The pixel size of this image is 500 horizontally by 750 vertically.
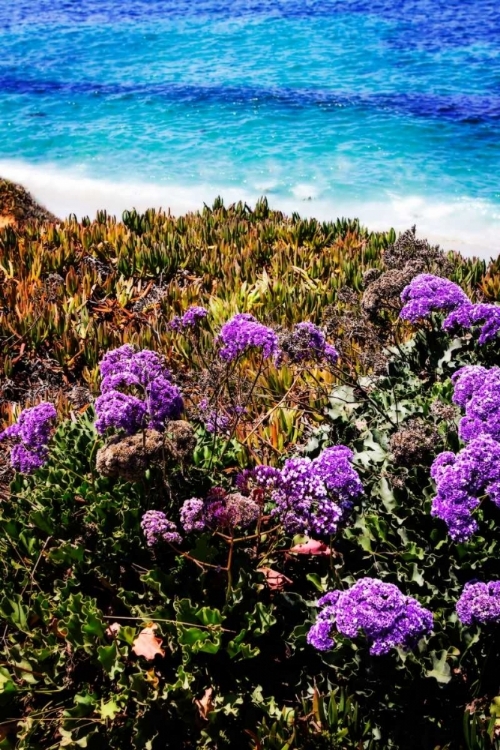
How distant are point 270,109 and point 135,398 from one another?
50.9ft

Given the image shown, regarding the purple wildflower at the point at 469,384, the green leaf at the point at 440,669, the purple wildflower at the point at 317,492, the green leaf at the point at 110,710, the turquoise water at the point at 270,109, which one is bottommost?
the green leaf at the point at 110,710

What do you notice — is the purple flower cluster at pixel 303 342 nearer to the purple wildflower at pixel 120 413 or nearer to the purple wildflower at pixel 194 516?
the purple wildflower at pixel 120 413

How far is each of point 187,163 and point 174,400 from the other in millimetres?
12664

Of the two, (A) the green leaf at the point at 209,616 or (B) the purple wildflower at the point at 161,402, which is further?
(B) the purple wildflower at the point at 161,402

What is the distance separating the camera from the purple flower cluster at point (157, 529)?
265 centimetres

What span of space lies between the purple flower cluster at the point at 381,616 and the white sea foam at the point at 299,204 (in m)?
8.54

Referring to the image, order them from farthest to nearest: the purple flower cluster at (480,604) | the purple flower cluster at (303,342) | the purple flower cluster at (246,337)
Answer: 1. the purple flower cluster at (303,342)
2. the purple flower cluster at (246,337)
3. the purple flower cluster at (480,604)

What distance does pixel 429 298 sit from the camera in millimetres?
3605

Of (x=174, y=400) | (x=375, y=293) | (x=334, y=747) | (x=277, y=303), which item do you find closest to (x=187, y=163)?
(x=277, y=303)

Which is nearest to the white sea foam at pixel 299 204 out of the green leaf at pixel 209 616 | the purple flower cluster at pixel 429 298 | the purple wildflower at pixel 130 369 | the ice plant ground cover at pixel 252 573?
the purple flower cluster at pixel 429 298

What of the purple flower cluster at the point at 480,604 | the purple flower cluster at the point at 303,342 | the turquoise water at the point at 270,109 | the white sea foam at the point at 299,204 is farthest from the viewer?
the turquoise water at the point at 270,109

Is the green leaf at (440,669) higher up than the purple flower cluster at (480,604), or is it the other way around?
the purple flower cluster at (480,604)

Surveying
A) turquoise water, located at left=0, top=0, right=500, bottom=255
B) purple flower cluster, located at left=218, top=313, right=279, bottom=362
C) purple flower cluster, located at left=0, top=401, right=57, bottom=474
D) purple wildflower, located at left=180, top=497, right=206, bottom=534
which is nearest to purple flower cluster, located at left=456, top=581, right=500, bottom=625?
purple wildflower, located at left=180, top=497, right=206, bottom=534

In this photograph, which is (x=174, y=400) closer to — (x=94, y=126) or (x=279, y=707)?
(x=279, y=707)
